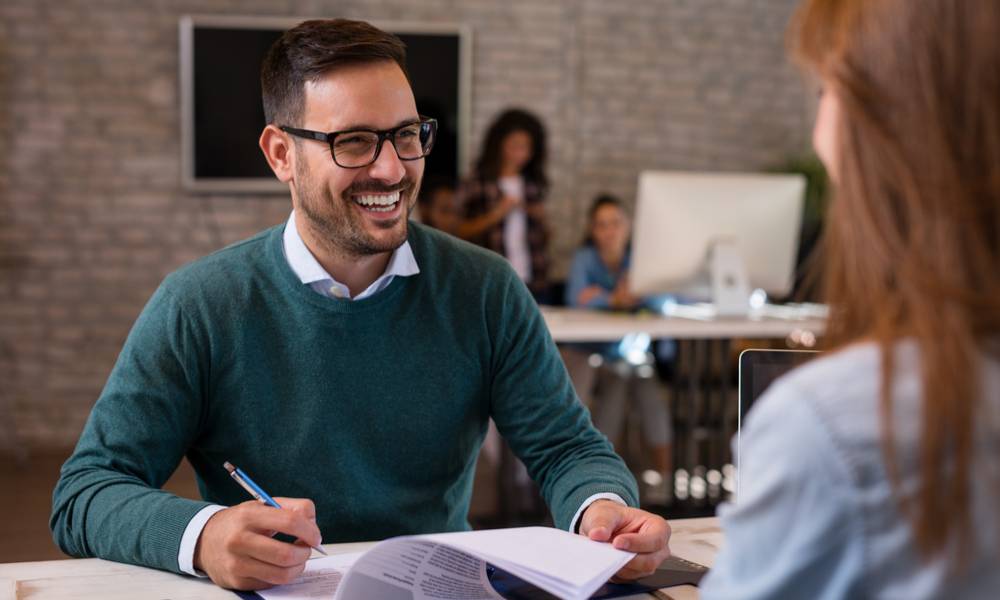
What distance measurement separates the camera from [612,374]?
4074mm

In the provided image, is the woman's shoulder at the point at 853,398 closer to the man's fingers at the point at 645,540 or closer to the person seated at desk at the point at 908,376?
the person seated at desk at the point at 908,376

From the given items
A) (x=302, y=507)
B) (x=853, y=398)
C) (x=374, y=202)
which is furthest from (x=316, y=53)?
(x=853, y=398)

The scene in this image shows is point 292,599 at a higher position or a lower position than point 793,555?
lower

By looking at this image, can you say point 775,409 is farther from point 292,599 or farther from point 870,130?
point 292,599

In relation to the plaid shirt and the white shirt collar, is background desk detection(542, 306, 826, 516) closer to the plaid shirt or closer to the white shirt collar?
the plaid shirt

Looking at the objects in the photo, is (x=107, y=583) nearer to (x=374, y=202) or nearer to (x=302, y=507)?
(x=302, y=507)

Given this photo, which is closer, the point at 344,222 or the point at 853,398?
the point at 853,398

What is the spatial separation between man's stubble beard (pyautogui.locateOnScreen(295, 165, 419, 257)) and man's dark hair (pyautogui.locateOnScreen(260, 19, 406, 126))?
0.33ft

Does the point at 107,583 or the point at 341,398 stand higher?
the point at 341,398

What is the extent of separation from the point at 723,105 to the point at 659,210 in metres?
2.34

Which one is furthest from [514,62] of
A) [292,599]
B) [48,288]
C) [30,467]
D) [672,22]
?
[292,599]

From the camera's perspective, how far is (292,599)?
102cm

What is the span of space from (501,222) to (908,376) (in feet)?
12.8

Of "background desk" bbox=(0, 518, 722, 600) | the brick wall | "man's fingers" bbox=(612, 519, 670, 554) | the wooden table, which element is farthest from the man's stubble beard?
the brick wall
